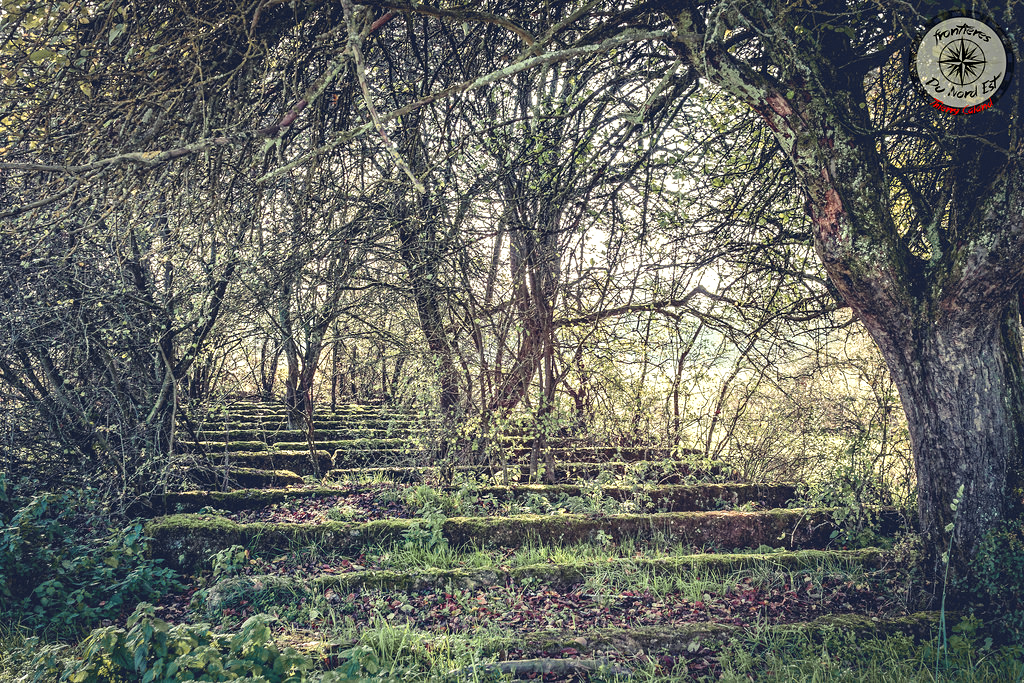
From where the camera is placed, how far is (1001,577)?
13.2ft

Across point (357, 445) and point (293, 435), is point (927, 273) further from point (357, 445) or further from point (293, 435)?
point (293, 435)

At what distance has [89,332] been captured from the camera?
6070 millimetres

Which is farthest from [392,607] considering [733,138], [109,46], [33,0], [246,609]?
[733,138]

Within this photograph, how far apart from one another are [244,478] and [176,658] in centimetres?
527

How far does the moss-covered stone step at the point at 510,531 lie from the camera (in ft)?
18.8

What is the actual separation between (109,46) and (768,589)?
6360 mm

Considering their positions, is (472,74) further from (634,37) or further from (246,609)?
(246,609)

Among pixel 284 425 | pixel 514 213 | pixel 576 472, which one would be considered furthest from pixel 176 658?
pixel 284 425

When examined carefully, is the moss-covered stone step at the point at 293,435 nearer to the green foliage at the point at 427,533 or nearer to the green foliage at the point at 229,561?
the green foliage at the point at 427,533

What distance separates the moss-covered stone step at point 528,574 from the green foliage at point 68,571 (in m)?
0.82

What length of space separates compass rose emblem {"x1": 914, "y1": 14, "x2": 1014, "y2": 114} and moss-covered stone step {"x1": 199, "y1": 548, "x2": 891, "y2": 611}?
3.66 m

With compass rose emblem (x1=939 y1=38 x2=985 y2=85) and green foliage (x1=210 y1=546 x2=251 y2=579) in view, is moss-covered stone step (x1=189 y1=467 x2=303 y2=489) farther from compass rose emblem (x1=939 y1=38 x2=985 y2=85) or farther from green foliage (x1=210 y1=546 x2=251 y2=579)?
compass rose emblem (x1=939 y1=38 x2=985 y2=85)

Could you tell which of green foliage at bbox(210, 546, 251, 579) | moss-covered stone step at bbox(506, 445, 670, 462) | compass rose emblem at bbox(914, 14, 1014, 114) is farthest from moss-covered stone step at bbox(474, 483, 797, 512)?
compass rose emblem at bbox(914, 14, 1014, 114)

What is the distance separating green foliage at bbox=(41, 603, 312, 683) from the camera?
9.12 feet
